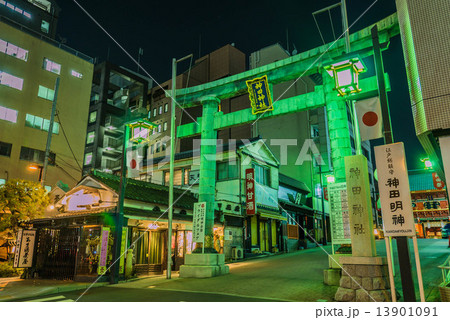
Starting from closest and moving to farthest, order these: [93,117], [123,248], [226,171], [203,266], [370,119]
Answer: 1. [370,119]
2. [203,266]
3. [123,248]
4. [226,171]
5. [93,117]

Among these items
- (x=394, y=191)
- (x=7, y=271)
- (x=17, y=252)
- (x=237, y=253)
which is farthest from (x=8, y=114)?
(x=394, y=191)

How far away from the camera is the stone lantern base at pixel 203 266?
15656 millimetres

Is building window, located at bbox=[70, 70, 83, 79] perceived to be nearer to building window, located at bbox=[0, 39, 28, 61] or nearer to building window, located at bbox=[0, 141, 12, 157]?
building window, located at bbox=[0, 39, 28, 61]

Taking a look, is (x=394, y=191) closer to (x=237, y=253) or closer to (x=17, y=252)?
(x=237, y=253)

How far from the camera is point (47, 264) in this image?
18688mm

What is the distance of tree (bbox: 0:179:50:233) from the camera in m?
19.0

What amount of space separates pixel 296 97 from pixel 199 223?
8.35 metres

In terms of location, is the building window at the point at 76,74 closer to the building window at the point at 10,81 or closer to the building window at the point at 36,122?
the building window at the point at 10,81

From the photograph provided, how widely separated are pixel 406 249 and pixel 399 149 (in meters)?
2.39

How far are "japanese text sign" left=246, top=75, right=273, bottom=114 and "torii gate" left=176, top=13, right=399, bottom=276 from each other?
356mm

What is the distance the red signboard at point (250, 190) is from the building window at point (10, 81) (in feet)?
87.1

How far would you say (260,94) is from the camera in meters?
15.9

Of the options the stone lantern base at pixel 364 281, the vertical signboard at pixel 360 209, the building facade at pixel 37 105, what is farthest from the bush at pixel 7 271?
the vertical signboard at pixel 360 209
